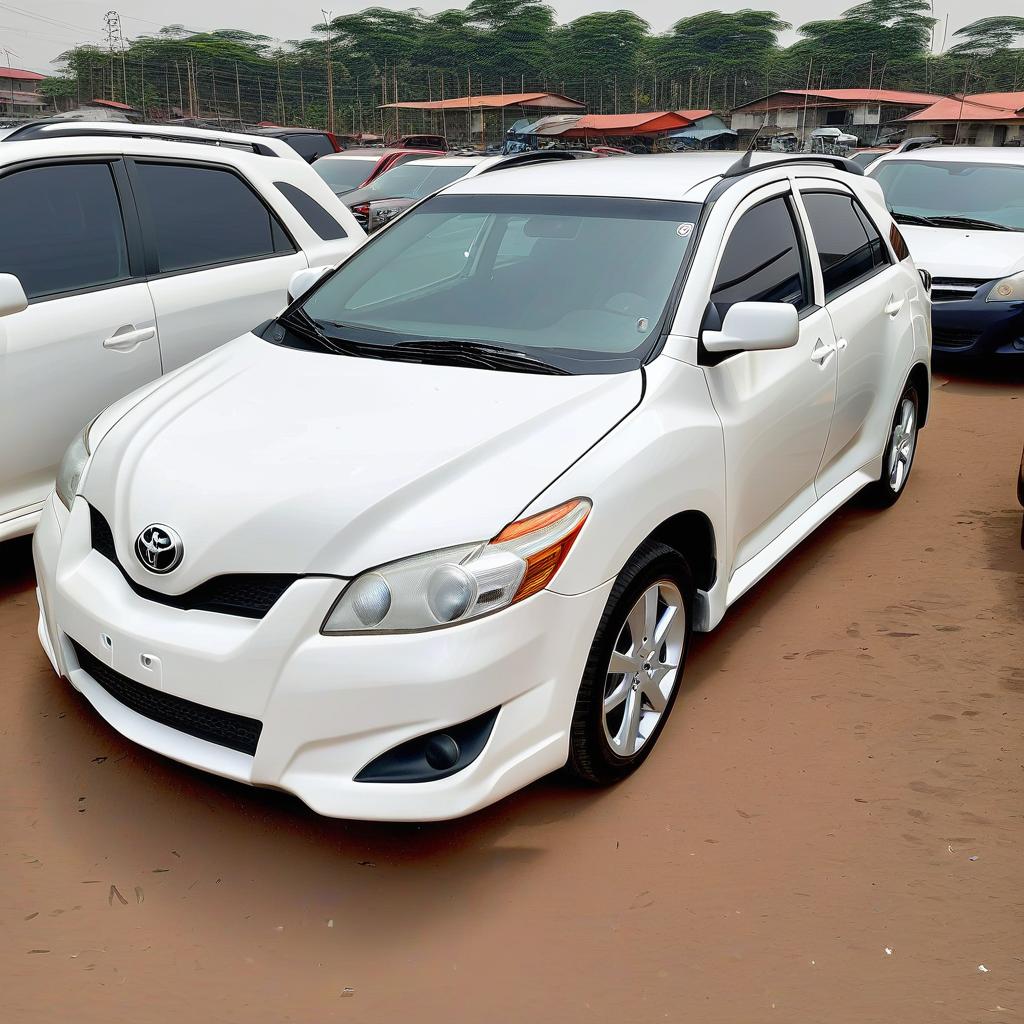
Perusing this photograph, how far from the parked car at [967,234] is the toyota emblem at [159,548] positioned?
6.82 m

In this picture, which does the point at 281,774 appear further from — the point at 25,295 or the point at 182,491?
the point at 25,295

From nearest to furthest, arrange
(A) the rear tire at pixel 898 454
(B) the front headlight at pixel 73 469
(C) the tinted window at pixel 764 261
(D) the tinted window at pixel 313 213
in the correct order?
(B) the front headlight at pixel 73 469 → (C) the tinted window at pixel 764 261 → (A) the rear tire at pixel 898 454 → (D) the tinted window at pixel 313 213

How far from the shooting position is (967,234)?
8367mm

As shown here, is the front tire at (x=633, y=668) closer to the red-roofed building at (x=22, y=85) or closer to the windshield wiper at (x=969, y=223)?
the windshield wiper at (x=969, y=223)

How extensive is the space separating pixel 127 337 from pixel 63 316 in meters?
0.26

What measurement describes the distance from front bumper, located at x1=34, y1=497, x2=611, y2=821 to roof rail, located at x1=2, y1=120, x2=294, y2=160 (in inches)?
103

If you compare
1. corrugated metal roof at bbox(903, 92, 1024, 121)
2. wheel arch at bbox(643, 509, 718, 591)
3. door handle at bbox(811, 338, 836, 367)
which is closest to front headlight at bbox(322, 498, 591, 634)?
wheel arch at bbox(643, 509, 718, 591)

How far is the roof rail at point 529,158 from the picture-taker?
435cm

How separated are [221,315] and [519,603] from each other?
110 inches

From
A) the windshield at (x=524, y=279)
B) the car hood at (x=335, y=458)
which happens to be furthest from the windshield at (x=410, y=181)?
the car hood at (x=335, y=458)

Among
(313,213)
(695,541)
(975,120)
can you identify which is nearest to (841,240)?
(695,541)

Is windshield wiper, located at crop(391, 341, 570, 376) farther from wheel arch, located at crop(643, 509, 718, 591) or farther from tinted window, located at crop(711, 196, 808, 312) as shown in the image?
tinted window, located at crop(711, 196, 808, 312)

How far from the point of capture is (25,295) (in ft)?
12.7

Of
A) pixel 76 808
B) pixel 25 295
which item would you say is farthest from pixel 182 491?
pixel 25 295
